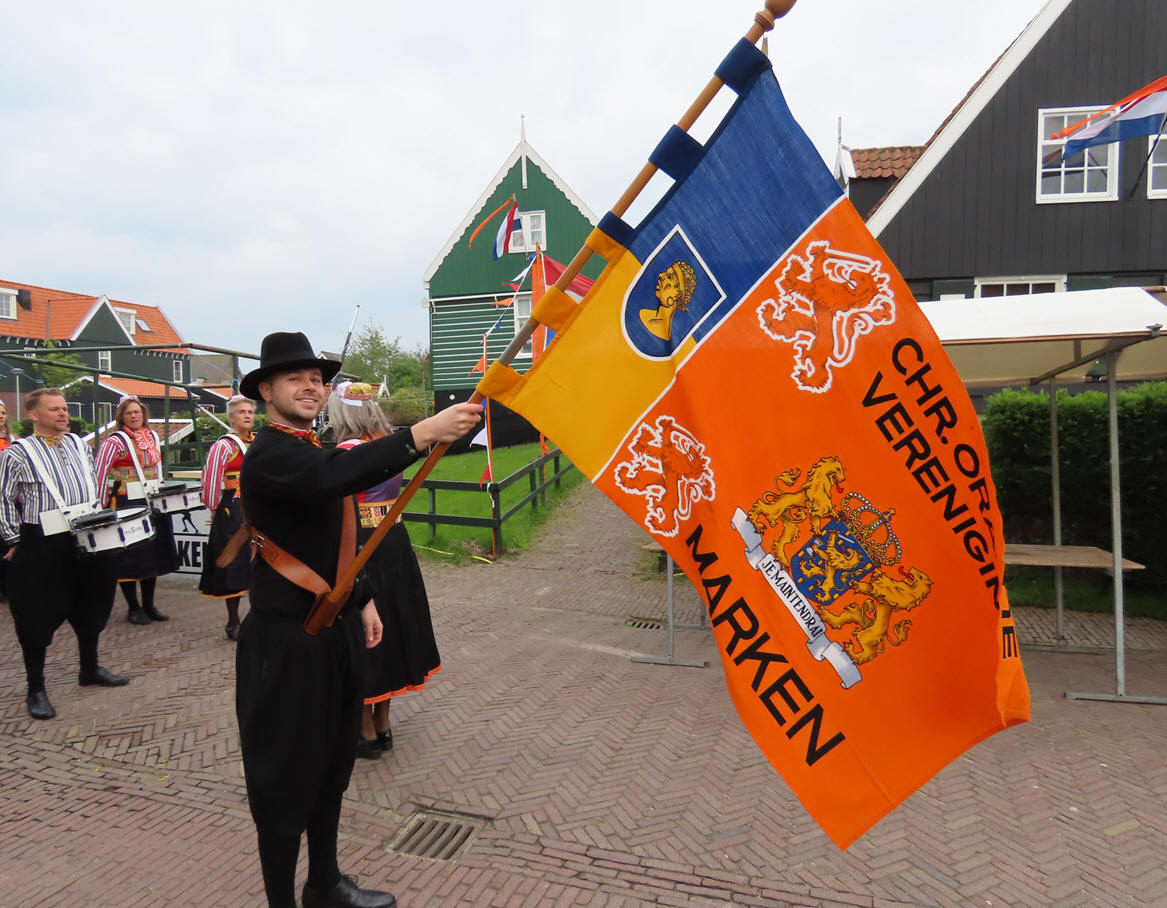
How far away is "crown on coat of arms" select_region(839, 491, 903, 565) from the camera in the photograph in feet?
7.12

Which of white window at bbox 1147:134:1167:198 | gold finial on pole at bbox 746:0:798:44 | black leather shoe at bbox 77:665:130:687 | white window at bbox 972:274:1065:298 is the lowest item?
black leather shoe at bbox 77:665:130:687

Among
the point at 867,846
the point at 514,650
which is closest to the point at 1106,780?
the point at 867,846

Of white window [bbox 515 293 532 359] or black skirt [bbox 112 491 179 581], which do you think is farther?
white window [bbox 515 293 532 359]

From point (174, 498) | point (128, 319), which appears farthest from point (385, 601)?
point (128, 319)

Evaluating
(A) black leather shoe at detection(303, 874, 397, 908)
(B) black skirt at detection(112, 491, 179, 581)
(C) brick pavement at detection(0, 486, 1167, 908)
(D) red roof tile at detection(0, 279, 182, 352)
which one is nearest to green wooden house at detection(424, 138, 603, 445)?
(B) black skirt at detection(112, 491, 179, 581)

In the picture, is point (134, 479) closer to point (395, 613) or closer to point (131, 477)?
point (131, 477)

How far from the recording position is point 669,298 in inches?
88.3

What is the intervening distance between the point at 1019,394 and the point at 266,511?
8.42 m

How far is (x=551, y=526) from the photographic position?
12.1 meters

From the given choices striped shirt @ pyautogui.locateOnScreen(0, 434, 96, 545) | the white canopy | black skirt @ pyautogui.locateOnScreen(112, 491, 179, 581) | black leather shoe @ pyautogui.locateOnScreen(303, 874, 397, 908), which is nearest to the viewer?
black leather shoe @ pyautogui.locateOnScreen(303, 874, 397, 908)

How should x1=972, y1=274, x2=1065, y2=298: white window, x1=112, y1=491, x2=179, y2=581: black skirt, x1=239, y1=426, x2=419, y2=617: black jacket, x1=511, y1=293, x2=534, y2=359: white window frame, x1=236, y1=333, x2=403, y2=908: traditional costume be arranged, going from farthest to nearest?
x1=511, y1=293, x2=534, y2=359: white window frame → x1=972, y1=274, x2=1065, y2=298: white window → x1=112, y1=491, x2=179, y2=581: black skirt → x1=236, y1=333, x2=403, y2=908: traditional costume → x1=239, y1=426, x2=419, y2=617: black jacket

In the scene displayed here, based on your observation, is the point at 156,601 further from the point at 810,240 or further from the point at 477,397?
the point at 810,240

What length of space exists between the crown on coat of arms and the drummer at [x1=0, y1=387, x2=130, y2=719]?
5259mm

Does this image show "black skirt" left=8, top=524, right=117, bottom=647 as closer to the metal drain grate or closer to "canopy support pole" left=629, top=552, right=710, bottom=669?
the metal drain grate
